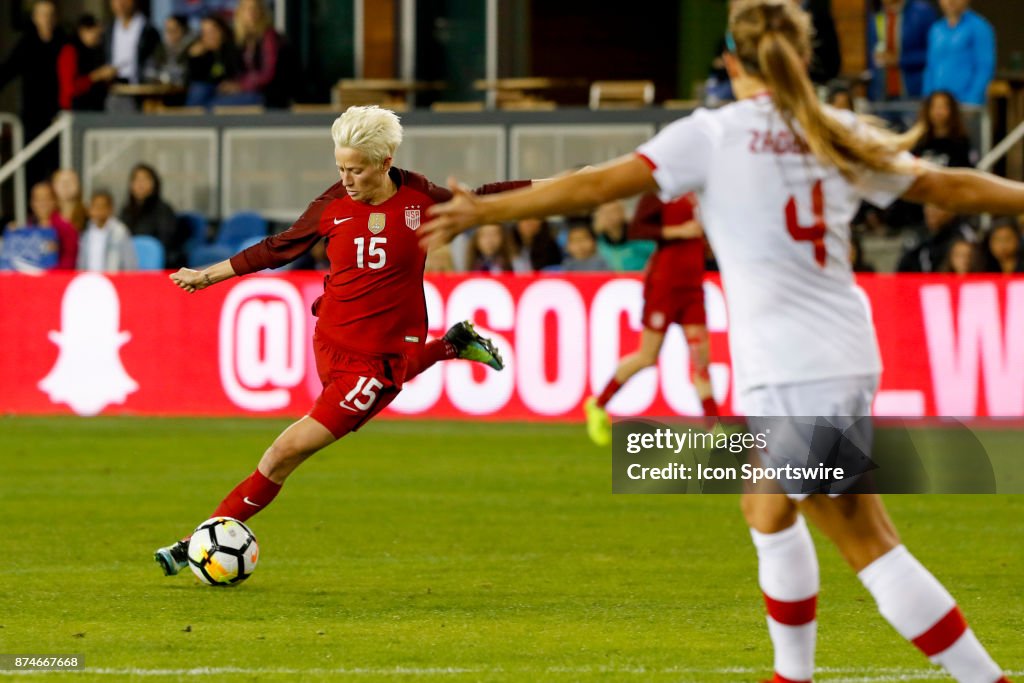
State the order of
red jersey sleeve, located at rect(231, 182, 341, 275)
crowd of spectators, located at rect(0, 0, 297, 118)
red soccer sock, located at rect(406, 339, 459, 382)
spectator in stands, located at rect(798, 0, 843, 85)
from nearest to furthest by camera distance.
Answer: red jersey sleeve, located at rect(231, 182, 341, 275)
red soccer sock, located at rect(406, 339, 459, 382)
spectator in stands, located at rect(798, 0, 843, 85)
crowd of spectators, located at rect(0, 0, 297, 118)

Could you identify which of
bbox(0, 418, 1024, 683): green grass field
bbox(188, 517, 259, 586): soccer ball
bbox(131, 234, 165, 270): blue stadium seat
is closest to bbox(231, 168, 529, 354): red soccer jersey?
bbox(188, 517, 259, 586): soccer ball

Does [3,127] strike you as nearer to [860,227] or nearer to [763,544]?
[860,227]

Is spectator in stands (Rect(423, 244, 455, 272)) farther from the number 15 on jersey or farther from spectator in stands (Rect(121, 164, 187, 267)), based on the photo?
the number 15 on jersey

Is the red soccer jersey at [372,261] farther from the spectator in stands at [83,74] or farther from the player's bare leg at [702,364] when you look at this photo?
the spectator in stands at [83,74]

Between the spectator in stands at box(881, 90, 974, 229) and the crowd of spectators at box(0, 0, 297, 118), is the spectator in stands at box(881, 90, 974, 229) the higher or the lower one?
the lower one

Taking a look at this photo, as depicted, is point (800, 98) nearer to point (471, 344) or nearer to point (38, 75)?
point (471, 344)

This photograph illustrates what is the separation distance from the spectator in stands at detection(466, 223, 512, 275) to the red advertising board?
83 cm

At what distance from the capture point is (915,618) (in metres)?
5.19

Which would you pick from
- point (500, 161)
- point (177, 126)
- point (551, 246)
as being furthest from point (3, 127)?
point (551, 246)

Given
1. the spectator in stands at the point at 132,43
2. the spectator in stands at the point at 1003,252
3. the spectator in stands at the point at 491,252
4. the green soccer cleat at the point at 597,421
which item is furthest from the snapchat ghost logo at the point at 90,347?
the spectator in stands at the point at 1003,252

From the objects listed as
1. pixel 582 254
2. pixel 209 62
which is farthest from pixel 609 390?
pixel 209 62

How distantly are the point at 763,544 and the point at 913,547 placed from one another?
15.6 feet

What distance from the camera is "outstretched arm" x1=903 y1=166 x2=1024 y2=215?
5285 mm

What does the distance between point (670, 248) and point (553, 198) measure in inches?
375
